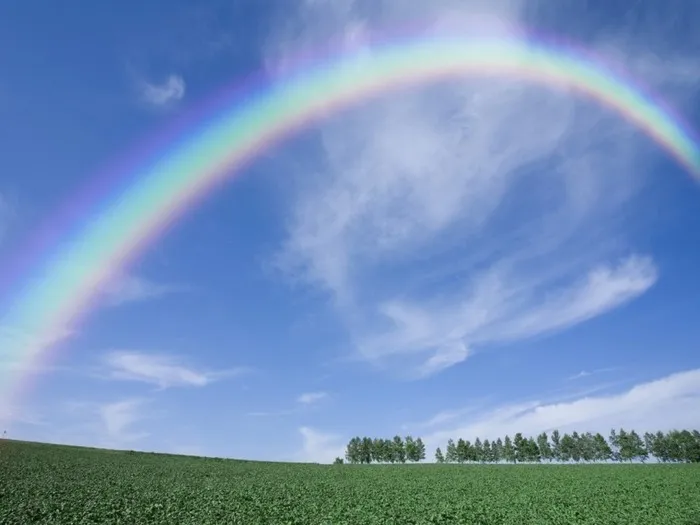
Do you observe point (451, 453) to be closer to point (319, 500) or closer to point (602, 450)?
point (602, 450)

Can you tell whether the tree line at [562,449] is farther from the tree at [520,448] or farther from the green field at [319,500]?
the green field at [319,500]

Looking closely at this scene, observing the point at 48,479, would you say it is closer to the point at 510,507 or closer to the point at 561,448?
the point at 510,507

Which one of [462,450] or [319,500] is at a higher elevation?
[462,450]

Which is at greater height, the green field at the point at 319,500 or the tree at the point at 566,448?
the tree at the point at 566,448

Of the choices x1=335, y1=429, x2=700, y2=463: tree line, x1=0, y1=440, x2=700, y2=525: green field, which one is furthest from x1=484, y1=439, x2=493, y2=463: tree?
x1=0, y1=440, x2=700, y2=525: green field

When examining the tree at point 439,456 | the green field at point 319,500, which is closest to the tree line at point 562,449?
the tree at point 439,456

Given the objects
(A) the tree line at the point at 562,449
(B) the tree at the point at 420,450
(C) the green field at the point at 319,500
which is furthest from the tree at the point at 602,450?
(C) the green field at the point at 319,500

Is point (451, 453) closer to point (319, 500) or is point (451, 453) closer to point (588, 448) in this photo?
point (588, 448)

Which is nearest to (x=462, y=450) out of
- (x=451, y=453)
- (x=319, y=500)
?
(x=451, y=453)

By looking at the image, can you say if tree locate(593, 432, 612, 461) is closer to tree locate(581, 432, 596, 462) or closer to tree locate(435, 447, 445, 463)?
tree locate(581, 432, 596, 462)

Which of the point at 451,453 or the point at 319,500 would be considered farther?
the point at 451,453

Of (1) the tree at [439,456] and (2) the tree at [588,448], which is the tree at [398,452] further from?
(2) the tree at [588,448]

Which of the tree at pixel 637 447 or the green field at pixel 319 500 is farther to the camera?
the tree at pixel 637 447

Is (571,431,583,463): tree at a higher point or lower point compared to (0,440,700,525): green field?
higher
